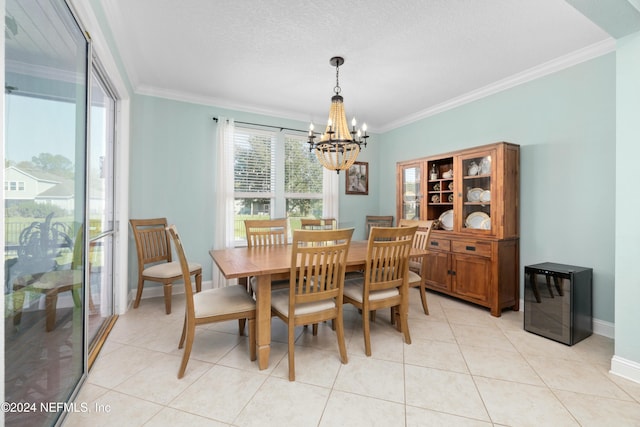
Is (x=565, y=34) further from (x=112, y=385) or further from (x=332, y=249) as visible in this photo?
(x=112, y=385)

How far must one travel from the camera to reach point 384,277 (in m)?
2.31

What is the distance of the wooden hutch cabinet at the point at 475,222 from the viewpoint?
9.96ft

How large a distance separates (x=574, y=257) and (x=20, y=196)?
4027 mm

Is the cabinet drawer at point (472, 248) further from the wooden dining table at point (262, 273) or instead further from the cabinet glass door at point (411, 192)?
the wooden dining table at point (262, 273)

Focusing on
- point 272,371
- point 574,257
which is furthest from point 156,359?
point 574,257

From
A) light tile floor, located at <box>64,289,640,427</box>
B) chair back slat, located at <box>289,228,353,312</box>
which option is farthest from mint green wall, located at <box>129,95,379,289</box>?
chair back slat, located at <box>289,228,353,312</box>

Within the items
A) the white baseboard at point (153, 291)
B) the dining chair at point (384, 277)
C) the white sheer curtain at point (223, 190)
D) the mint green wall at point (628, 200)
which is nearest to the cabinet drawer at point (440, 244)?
the dining chair at point (384, 277)

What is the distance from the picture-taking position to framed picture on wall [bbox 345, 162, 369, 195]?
4.94 metres

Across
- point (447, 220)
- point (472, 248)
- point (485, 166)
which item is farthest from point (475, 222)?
point (485, 166)

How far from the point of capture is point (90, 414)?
1586mm

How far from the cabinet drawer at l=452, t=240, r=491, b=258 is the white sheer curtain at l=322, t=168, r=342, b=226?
1909 mm

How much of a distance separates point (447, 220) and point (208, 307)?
304cm

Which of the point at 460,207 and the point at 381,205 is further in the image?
the point at 381,205

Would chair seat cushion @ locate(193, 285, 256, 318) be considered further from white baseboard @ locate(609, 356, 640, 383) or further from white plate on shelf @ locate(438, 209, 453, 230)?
white plate on shelf @ locate(438, 209, 453, 230)
